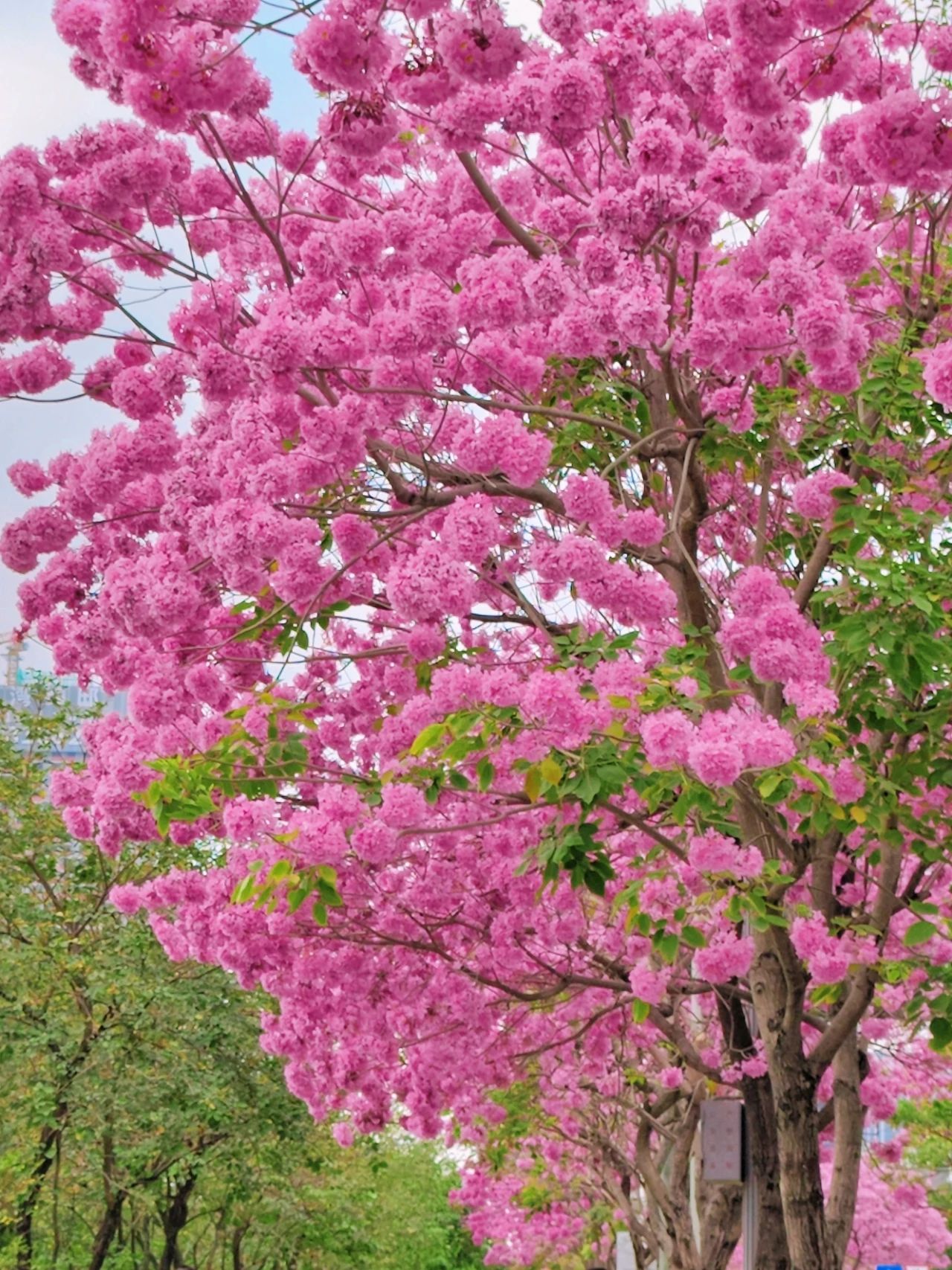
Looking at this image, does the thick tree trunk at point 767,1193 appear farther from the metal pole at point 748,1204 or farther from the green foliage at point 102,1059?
the green foliage at point 102,1059

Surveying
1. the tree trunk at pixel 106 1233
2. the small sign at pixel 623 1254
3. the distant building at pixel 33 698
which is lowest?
the tree trunk at pixel 106 1233

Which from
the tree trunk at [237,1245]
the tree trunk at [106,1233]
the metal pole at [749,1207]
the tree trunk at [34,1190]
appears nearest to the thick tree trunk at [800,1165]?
the metal pole at [749,1207]

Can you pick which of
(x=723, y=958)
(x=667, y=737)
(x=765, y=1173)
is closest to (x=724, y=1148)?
(x=765, y=1173)

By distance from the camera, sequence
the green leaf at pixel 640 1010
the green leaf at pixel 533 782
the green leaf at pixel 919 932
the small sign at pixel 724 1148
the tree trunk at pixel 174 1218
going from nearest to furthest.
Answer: the green leaf at pixel 533 782
the green leaf at pixel 919 932
the green leaf at pixel 640 1010
the small sign at pixel 724 1148
the tree trunk at pixel 174 1218

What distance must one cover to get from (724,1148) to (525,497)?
13.7ft

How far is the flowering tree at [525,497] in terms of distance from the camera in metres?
6.07

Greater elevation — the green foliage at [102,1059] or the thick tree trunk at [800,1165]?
the green foliage at [102,1059]

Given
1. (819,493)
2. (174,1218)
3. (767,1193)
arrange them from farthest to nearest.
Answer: (174,1218), (767,1193), (819,493)

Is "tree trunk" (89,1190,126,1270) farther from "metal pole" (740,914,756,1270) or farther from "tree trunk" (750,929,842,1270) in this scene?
"tree trunk" (750,929,842,1270)

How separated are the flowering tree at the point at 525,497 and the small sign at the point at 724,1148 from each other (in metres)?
0.20

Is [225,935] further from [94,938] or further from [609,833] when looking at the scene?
[94,938]

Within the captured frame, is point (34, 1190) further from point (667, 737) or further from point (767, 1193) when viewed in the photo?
point (667, 737)

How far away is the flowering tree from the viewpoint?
6070 millimetres

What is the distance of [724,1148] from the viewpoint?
8.84 meters
